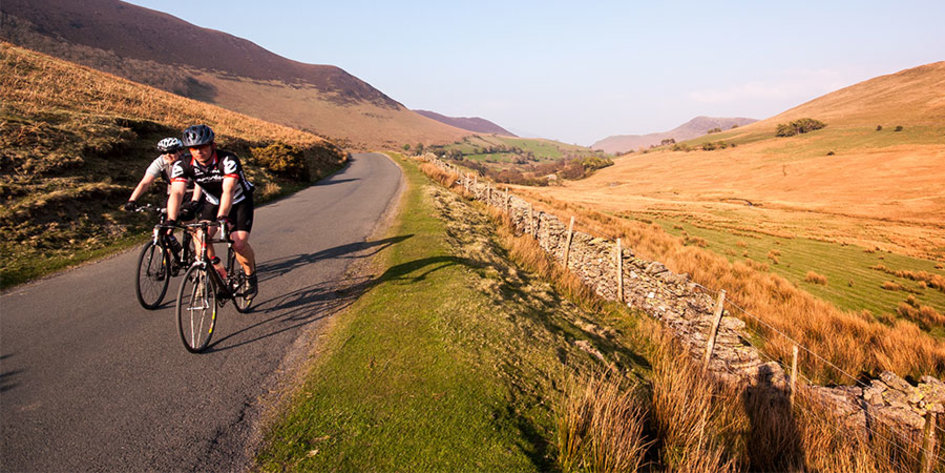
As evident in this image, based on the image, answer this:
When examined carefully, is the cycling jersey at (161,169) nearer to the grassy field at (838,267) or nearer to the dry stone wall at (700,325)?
the dry stone wall at (700,325)

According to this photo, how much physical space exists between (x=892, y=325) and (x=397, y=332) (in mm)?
14012

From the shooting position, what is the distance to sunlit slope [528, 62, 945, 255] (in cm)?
2827

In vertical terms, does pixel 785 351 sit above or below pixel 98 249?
below

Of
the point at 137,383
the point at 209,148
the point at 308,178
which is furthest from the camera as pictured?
the point at 308,178

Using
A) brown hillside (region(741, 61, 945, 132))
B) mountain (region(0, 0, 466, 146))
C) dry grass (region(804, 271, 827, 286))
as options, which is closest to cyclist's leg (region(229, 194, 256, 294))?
dry grass (region(804, 271, 827, 286))

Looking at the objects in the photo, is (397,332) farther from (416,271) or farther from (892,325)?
(892,325)

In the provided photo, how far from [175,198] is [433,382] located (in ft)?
14.2

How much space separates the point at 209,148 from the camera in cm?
485

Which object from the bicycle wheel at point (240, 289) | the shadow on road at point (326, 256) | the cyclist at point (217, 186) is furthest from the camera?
the shadow on road at point (326, 256)

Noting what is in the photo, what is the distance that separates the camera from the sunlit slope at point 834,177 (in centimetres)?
2827

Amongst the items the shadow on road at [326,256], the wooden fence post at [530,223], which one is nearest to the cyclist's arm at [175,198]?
the shadow on road at [326,256]

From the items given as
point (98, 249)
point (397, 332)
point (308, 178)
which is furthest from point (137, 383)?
point (308, 178)

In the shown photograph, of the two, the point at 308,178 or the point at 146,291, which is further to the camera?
the point at 308,178

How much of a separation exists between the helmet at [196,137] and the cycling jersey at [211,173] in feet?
0.76
